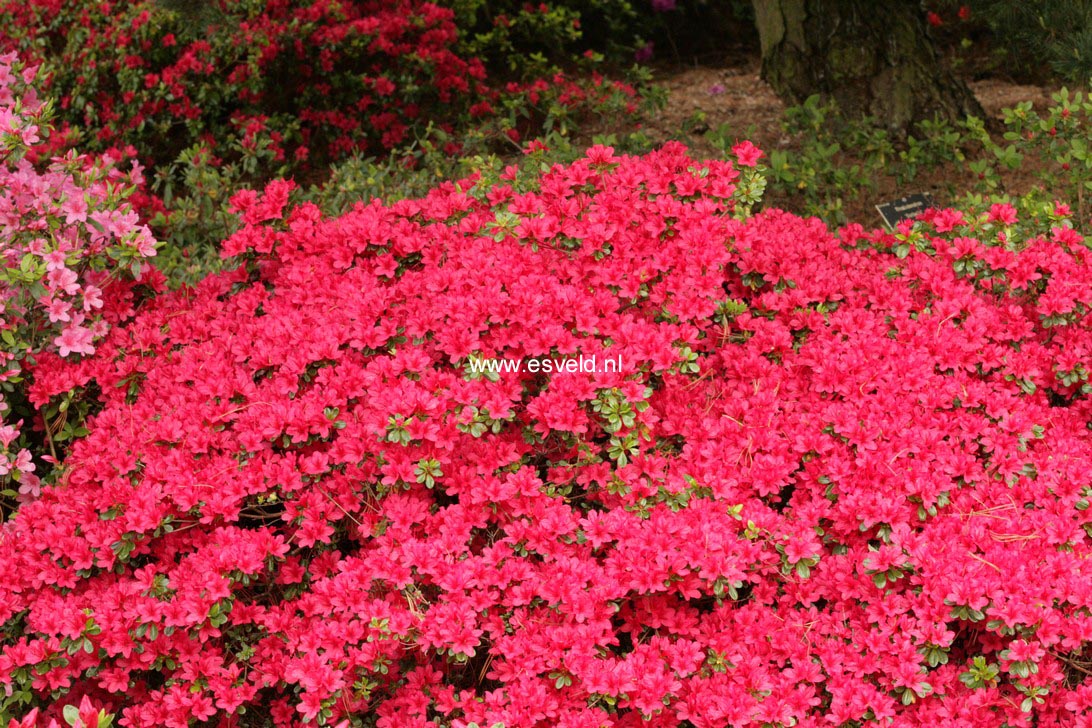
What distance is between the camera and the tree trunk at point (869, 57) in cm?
466

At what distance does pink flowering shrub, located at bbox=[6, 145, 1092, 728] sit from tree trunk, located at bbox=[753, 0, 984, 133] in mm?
1920

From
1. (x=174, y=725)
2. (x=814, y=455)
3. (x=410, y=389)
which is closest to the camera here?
(x=174, y=725)

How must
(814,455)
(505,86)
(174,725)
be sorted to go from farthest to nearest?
(505,86) < (814,455) < (174,725)

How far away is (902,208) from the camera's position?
3939 millimetres

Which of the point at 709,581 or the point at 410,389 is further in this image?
the point at 410,389

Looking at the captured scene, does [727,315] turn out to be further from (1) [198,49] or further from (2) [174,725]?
(1) [198,49]

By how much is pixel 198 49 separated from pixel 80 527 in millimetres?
3157

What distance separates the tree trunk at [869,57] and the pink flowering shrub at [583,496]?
1.92 metres

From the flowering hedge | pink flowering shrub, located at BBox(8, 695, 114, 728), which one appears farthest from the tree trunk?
pink flowering shrub, located at BBox(8, 695, 114, 728)

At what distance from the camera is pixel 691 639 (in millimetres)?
2221

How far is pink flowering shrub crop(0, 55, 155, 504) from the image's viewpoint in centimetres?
279

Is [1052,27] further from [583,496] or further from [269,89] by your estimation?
[269,89]

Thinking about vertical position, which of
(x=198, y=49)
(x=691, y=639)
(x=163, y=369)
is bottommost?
(x=691, y=639)

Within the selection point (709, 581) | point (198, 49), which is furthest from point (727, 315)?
point (198, 49)
